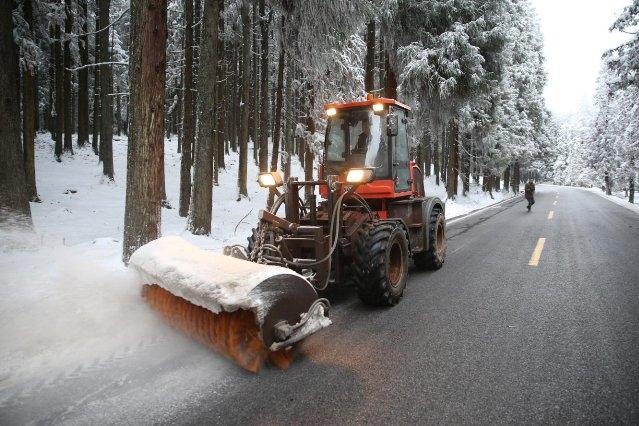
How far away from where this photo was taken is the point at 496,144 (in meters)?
29.7

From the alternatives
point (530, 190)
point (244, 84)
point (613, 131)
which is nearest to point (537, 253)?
point (530, 190)

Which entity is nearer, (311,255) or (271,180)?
(311,255)

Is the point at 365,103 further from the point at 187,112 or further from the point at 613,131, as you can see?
the point at 613,131

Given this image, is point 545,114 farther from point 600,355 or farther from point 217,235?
point 600,355

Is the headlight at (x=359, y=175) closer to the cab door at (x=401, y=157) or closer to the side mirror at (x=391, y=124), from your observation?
the side mirror at (x=391, y=124)

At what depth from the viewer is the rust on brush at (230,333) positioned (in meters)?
3.18

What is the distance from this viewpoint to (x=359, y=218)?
5.37 meters

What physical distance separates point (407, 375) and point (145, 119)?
4760 millimetres

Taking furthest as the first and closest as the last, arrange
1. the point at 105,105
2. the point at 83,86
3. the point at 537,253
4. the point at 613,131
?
the point at 613,131
the point at 83,86
the point at 105,105
the point at 537,253

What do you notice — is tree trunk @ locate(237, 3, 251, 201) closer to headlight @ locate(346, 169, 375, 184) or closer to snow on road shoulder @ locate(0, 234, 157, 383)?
snow on road shoulder @ locate(0, 234, 157, 383)

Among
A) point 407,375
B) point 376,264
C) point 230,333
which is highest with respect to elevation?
point 376,264

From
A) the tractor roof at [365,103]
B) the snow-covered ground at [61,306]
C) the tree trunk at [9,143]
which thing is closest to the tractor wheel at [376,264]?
the tractor roof at [365,103]

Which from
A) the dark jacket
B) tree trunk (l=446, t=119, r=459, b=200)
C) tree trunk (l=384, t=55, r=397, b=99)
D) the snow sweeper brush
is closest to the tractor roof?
the snow sweeper brush

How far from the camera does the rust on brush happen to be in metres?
3.18
